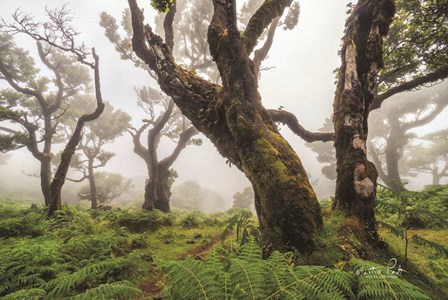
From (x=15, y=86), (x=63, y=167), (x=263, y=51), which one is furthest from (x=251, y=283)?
(x=15, y=86)

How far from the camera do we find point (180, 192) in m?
42.6

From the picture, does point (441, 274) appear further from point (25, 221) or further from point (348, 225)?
point (25, 221)

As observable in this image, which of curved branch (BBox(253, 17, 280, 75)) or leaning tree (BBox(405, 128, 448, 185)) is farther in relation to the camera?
leaning tree (BBox(405, 128, 448, 185))

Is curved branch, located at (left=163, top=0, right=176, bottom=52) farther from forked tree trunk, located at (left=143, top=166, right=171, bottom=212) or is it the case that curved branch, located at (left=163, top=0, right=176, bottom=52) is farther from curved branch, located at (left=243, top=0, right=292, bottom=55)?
forked tree trunk, located at (left=143, top=166, right=171, bottom=212)

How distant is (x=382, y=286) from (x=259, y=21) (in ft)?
22.1

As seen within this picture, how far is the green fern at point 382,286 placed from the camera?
170cm

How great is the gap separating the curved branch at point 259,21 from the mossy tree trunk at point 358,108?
2.20m

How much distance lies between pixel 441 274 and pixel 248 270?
9.49 ft

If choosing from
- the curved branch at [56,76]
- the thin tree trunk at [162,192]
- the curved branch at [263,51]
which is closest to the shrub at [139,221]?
the thin tree trunk at [162,192]

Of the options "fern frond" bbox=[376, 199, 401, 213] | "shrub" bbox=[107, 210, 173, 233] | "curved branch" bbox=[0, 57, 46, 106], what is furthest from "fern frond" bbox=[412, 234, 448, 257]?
"curved branch" bbox=[0, 57, 46, 106]

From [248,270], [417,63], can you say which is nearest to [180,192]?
[417,63]

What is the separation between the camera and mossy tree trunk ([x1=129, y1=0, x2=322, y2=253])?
3.40m

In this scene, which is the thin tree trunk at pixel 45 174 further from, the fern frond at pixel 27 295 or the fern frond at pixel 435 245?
the fern frond at pixel 435 245

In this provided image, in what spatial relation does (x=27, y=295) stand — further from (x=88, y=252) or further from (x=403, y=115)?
(x=403, y=115)
